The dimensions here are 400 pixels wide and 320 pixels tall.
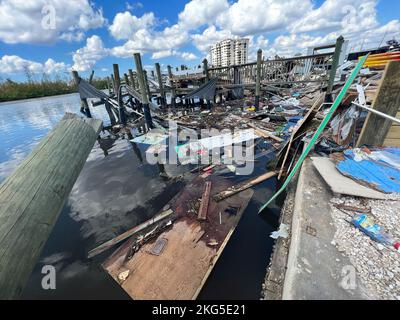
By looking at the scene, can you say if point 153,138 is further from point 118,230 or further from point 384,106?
point 384,106

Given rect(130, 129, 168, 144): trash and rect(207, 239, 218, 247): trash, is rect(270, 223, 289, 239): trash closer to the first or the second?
rect(207, 239, 218, 247): trash

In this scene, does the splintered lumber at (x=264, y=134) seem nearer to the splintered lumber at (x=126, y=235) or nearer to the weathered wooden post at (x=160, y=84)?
the splintered lumber at (x=126, y=235)

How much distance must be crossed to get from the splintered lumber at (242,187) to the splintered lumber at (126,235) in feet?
3.44

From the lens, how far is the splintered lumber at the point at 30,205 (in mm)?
1956

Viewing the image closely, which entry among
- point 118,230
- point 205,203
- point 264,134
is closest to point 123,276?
point 118,230

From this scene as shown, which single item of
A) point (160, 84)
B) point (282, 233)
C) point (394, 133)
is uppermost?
point (160, 84)

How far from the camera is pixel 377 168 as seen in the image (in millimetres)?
2945

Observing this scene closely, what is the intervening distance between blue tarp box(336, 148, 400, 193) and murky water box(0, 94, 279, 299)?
1.39 metres

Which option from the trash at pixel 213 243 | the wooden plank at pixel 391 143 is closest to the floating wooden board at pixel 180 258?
the trash at pixel 213 243

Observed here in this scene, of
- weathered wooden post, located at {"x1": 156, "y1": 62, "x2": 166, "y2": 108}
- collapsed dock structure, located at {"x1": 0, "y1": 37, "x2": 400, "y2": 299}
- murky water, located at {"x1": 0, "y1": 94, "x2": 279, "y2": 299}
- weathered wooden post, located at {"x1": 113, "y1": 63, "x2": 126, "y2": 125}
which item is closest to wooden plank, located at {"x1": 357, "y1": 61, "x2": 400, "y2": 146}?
collapsed dock structure, located at {"x1": 0, "y1": 37, "x2": 400, "y2": 299}

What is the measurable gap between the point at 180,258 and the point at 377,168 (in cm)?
350

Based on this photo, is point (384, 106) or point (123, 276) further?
point (384, 106)

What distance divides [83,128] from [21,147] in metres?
5.75
